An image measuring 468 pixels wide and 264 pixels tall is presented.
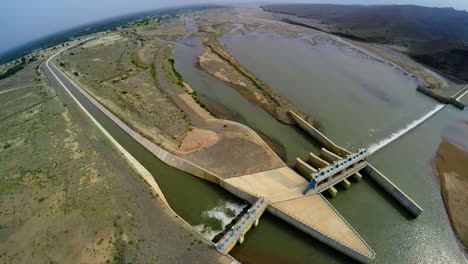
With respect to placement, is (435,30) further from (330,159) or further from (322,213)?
(322,213)

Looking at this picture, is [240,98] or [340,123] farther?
[240,98]

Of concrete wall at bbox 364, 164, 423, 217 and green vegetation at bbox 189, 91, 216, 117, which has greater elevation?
green vegetation at bbox 189, 91, 216, 117

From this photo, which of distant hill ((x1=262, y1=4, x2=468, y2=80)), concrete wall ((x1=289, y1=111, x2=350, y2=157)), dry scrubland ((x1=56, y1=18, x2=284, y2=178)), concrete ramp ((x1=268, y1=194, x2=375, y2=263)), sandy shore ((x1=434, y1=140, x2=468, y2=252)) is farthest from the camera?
distant hill ((x1=262, y1=4, x2=468, y2=80))

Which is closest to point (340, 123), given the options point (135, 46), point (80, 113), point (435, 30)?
point (80, 113)

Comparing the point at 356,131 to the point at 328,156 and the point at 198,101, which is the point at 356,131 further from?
the point at 198,101

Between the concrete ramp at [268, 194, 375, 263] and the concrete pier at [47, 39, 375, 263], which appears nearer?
the concrete ramp at [268, 194, 375, 263]

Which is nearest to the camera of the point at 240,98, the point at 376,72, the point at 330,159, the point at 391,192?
the point at 391,192

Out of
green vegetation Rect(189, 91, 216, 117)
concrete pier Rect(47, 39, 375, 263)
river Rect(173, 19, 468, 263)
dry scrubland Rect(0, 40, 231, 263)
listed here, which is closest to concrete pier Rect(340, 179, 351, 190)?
river Rect(173, 19, 468, 263)

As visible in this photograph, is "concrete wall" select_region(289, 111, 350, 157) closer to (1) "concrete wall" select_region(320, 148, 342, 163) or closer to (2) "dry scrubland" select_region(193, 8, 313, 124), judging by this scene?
(2) "dry scrubland" select_region(193, 8, 313, 124)
